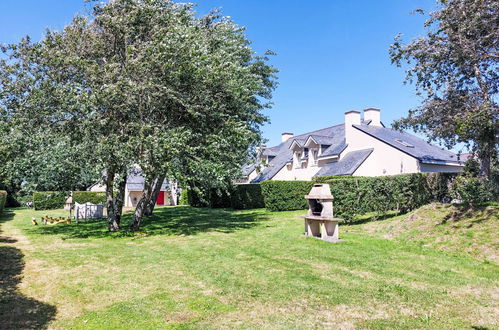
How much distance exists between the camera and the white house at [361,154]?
77.0ft

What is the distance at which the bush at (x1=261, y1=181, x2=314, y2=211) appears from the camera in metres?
23.3

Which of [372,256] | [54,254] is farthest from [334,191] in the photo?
[54,254]

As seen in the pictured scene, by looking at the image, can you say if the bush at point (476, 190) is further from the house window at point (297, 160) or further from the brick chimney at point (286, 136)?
the brick chimney at point (286, 136)

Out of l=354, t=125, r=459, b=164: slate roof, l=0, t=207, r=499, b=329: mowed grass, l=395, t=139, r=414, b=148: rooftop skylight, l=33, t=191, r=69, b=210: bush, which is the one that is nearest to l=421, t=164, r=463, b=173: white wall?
l=354, t=125, r=459, b=164: slate roof

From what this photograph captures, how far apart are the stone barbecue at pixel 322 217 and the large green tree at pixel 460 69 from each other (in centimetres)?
481

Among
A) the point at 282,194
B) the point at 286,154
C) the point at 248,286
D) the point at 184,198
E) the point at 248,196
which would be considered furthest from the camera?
the point at 184,198

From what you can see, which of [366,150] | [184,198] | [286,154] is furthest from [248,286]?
[184,198]

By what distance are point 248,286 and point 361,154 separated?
21425 millimetres

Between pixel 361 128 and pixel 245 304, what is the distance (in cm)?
2417

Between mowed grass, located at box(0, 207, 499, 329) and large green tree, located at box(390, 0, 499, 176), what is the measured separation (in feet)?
17.4

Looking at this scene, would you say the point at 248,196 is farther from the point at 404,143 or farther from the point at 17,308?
the point at 17,308

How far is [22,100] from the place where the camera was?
43.3 ft

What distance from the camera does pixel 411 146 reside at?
2534cm

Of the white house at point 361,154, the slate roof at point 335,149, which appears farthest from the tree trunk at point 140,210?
the slate roof at point 335,149
